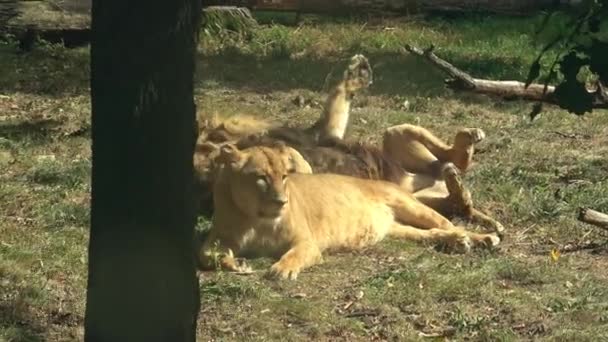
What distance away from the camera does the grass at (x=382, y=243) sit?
5.77 m

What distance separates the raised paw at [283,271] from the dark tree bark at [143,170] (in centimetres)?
260

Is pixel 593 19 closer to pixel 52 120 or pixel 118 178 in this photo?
pixel 118 178

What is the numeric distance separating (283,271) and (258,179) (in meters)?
0.55

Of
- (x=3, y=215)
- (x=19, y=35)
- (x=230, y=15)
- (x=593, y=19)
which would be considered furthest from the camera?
(x=230, y=15)

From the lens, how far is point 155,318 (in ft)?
12.3

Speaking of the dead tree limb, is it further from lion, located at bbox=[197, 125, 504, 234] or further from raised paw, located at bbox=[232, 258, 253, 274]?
raised paw, located at bbox=[232, 258, 253, 274]

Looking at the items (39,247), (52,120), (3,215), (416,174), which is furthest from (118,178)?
(52,120)

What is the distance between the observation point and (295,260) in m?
6.55

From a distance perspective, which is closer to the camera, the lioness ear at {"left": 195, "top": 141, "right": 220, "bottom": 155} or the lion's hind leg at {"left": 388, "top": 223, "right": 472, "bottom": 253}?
the lion's hind leg at {"left": 388, "top": 223, "right": 472, "bottom": 253}

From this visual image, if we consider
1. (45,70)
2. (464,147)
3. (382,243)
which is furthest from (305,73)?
(382,243)

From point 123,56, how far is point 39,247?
335cm

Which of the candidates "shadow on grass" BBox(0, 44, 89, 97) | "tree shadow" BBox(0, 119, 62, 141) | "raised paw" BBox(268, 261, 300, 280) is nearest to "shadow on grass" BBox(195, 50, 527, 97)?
"shadow on grass" BBox(0, 44, 89, 97)

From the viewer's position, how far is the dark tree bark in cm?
360

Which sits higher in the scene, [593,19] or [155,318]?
[593,19]
